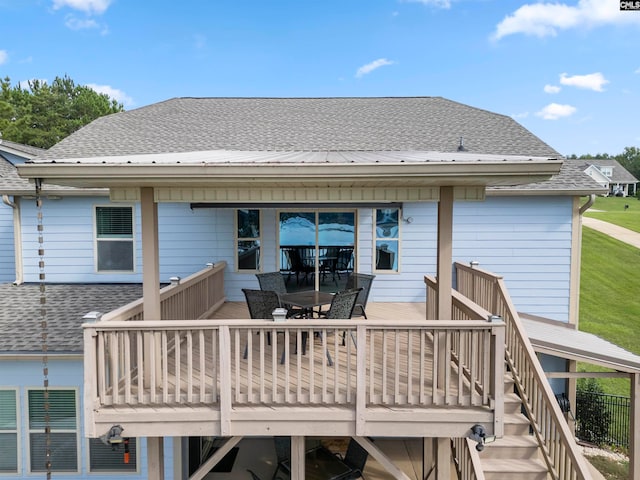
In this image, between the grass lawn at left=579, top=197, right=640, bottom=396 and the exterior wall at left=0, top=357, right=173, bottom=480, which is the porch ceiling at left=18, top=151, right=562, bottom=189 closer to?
the exterior wall at left=0, top=357, right=173, bottom=480

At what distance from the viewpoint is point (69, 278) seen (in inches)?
348

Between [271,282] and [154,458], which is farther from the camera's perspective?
[271,282]

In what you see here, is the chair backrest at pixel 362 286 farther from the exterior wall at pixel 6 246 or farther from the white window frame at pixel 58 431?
the exterior wall at pixel 6 246

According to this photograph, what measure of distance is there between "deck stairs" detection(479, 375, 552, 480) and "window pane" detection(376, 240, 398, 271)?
3702mm

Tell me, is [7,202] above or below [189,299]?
Result: above

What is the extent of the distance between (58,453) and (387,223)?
723cm

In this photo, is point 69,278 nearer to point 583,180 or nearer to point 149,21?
point 583,180

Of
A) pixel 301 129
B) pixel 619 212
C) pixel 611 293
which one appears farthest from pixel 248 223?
pixel 619 212

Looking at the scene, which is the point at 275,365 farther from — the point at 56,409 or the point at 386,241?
the point at 386,241

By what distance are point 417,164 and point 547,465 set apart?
13.7 feet

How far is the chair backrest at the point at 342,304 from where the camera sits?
503cm

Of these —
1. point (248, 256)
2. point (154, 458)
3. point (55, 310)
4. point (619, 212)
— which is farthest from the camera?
point (619, 212)

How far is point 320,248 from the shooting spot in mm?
8727

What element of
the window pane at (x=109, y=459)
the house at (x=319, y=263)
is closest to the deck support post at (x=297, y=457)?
the house at (x=319, y=263)
